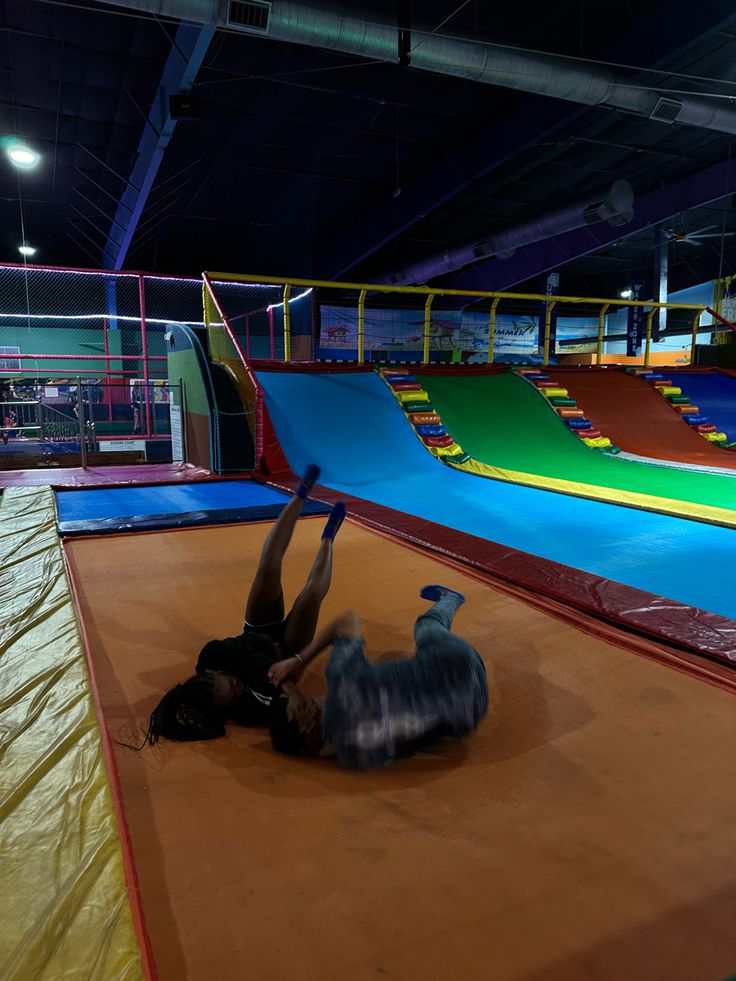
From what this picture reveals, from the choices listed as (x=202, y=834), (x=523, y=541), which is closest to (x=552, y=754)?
(x=202, y=834)

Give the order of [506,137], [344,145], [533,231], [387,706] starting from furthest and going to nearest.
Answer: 1. [533,231]
2. [344,145]
3. [506,137]
4. [387,706]

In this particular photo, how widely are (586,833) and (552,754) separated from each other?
31cm

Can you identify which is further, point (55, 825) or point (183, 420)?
point (183, 420)

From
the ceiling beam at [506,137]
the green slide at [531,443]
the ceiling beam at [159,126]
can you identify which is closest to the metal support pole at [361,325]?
the green slide at [531,443]

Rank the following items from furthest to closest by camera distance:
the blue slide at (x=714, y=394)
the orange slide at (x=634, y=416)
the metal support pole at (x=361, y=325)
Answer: the blue slide at (x=714, y=394)
the metal support pole at (x=361, y=325)
the orange slide at (x=634, y=416)

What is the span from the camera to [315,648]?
2.07 metres

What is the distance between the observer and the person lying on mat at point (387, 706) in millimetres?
1589

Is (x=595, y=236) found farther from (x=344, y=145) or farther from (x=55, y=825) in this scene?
(x=55, y=825)

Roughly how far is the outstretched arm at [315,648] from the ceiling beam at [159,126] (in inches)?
275

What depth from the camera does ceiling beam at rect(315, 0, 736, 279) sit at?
288 inches

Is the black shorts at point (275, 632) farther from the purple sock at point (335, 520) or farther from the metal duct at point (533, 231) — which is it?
the metal duct at point (533, 231)

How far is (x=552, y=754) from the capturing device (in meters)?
1.71

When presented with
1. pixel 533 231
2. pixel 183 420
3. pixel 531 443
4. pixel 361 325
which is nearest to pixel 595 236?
pixel 533 231

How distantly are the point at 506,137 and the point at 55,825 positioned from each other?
11324mm
